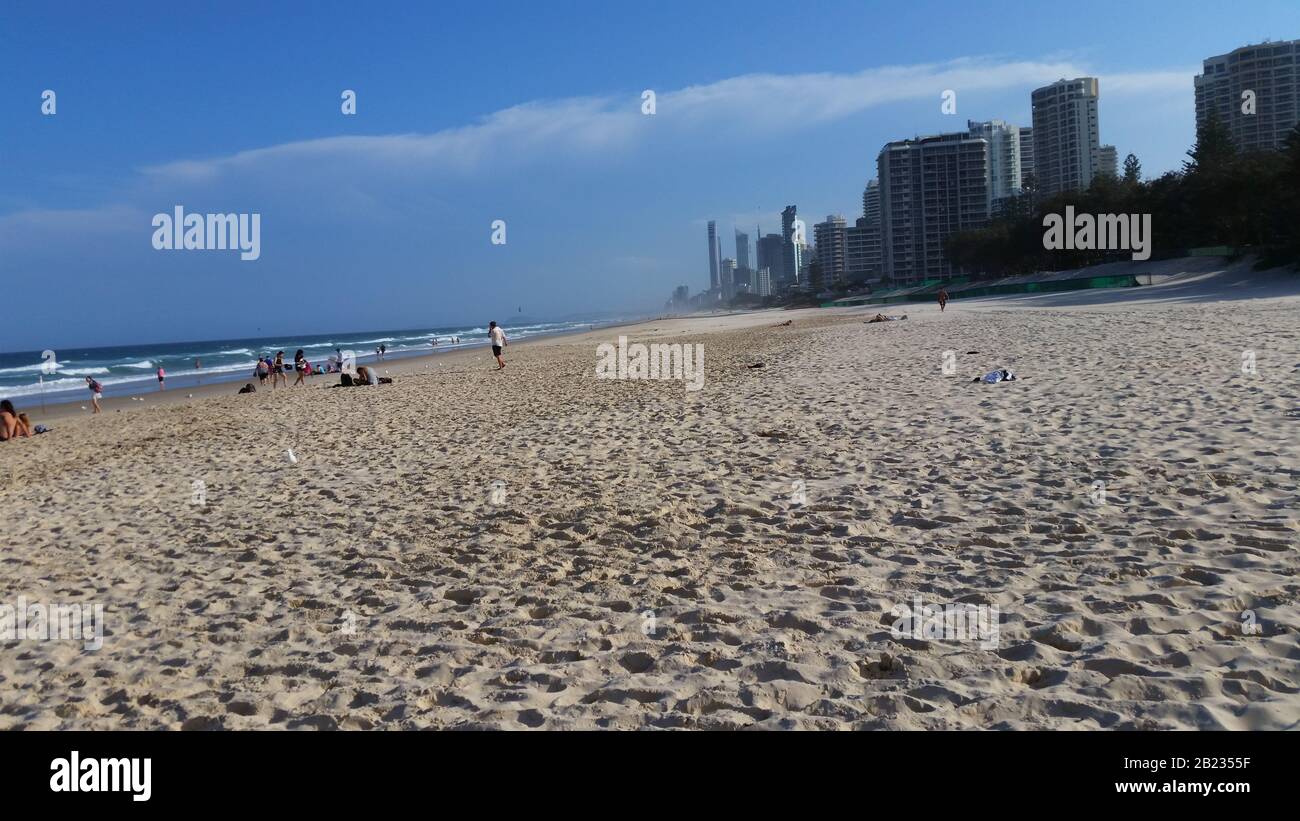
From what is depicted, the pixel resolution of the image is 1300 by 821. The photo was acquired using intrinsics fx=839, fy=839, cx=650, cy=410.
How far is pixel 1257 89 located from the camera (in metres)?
89.6

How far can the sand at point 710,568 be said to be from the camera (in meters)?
3.42

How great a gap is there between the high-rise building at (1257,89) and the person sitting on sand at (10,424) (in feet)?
321

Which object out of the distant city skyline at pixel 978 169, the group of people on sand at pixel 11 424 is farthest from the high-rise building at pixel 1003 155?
the group of people on sand at pixel 11 424

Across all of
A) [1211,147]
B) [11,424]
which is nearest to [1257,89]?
[1211,147]

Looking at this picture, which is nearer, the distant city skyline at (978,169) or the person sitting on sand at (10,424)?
the person sitting on sand at (10,424)

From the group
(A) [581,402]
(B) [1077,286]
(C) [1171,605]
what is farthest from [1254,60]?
(C) [1171,605]

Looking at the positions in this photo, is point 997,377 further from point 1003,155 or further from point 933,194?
point 1003,155

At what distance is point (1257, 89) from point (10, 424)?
11192 cm

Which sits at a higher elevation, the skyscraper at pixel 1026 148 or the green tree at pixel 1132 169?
the skyscraper at pixel 1026 148

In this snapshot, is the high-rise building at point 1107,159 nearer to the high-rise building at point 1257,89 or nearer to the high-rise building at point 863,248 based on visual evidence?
the high-rise building at point 1257,89

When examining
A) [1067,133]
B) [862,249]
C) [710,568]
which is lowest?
[710,568]

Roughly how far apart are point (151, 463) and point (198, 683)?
8.35 meters
